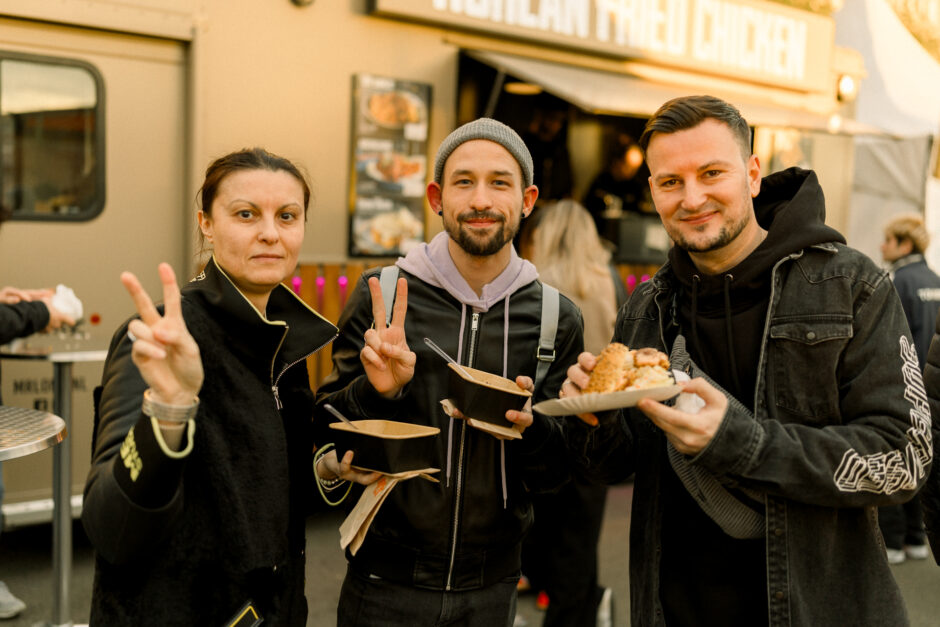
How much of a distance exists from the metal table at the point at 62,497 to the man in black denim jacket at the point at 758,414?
9.11ft

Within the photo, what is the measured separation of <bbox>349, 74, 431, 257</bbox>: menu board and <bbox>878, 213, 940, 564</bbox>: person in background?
3.76m

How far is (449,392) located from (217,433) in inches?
26.7

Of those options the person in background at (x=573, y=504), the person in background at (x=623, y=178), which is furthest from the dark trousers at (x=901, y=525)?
the person in background at (x=623, y=178)

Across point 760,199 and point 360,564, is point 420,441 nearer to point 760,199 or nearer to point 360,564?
point 360,564

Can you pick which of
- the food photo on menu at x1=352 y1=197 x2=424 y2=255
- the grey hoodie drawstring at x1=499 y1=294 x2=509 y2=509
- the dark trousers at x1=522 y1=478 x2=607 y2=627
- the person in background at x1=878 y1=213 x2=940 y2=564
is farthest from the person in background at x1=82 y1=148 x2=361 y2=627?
the person in background at x1=878 y1=213 x2=940 y2=564

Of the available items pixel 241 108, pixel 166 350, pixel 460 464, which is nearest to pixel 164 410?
pixel 166 350

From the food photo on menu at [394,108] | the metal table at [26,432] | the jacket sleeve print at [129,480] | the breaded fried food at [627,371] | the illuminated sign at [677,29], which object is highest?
the illuminated sign at [677,29]

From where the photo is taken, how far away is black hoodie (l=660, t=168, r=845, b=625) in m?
2.03

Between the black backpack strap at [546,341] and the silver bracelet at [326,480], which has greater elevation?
the black backpack strap at [546,341]

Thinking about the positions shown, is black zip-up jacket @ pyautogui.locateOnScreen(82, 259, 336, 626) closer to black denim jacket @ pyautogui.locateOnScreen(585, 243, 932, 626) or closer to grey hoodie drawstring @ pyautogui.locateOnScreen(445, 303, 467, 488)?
grey hoodie drawstring @ pyautogui.locateOnScreen(445, 303, 467, 488)

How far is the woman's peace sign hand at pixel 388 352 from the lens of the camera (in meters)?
2.16

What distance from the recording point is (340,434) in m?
2.07

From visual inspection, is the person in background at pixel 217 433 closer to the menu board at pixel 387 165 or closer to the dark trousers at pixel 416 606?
the dark trousers at pixel 416 606

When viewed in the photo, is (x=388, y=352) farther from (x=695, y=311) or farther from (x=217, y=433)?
(x=695, y=311)
